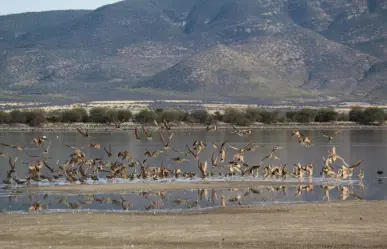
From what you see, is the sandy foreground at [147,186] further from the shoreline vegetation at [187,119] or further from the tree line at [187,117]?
the tree line at [187,117]

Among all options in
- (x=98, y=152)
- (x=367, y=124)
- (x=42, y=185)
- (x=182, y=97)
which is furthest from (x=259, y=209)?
(x=182, y=97)

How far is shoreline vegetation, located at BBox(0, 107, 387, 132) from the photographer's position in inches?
4252

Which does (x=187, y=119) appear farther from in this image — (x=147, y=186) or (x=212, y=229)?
(x=212, y=229)

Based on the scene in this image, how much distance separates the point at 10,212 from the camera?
28.3 metres

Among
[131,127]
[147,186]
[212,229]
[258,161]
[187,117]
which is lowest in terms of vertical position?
[131,127]

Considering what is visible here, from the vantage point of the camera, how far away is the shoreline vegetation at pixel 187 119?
354 ft

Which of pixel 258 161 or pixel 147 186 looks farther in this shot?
pixel 258 161

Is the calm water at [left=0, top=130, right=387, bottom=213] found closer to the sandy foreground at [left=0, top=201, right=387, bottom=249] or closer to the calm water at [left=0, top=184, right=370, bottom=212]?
the calm water at [left=0, top=184, right=370, bottom=212]

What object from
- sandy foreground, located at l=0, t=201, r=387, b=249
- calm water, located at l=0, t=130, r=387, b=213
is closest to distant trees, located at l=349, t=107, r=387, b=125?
calm water, located at l=0, t=130, r=387, b=213

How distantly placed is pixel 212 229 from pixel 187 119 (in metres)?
93.4

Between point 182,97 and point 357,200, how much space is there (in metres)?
169

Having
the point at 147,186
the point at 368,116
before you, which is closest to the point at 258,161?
the point at 147,186

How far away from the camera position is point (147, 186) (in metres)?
36.5

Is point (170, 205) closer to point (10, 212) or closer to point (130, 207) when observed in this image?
point (130, 207)
